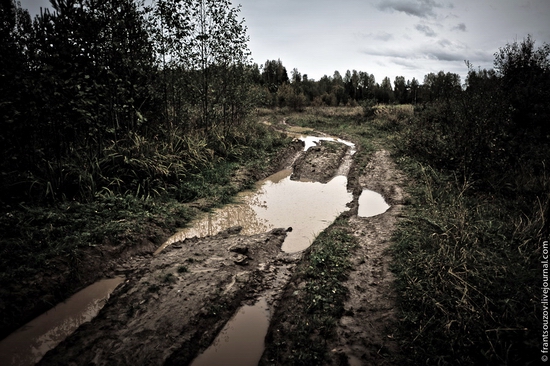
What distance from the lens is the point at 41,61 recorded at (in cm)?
542

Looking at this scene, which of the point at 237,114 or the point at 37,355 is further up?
the point at 237,114

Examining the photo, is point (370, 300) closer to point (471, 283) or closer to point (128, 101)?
point (471, 283)

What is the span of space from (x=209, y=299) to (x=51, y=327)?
174 cm

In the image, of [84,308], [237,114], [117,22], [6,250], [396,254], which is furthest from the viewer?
[237,114]

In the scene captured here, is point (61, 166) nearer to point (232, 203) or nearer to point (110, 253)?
point (110, 253)

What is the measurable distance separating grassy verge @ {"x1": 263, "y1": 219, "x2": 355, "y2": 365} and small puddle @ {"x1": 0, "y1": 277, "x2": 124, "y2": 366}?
7.32ft

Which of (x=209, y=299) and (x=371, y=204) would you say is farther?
(x=371, y=204)

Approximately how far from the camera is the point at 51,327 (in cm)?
315

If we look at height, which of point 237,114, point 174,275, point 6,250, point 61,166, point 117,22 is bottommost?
point 174,275

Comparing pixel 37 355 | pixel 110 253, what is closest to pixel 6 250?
pixel 110 253

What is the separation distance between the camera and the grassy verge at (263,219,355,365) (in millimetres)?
2723

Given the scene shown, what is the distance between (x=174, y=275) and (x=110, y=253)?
1322 millimetres

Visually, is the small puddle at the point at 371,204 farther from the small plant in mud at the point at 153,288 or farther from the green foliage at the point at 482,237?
the small plant in mud at the point at 153,288

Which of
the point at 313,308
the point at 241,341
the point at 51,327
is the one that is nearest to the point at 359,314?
the point at 313,308
